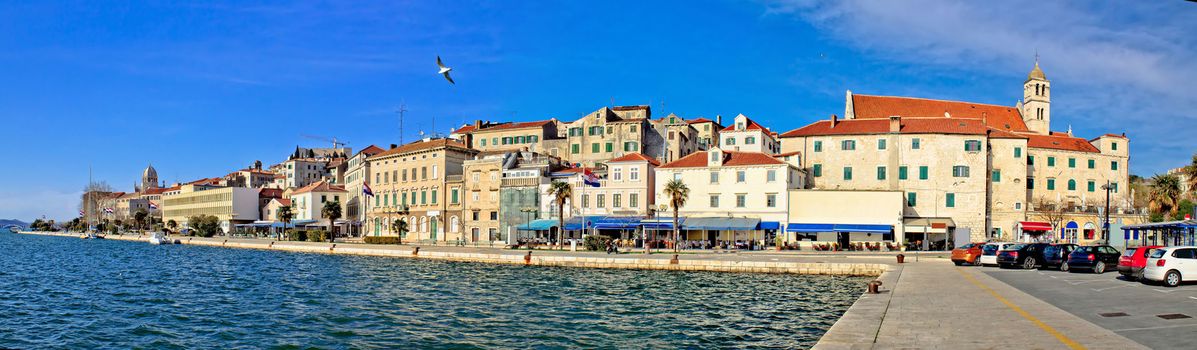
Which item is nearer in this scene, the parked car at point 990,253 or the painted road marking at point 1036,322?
the painted road marking at point 1036,322

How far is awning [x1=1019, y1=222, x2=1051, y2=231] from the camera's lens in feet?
212

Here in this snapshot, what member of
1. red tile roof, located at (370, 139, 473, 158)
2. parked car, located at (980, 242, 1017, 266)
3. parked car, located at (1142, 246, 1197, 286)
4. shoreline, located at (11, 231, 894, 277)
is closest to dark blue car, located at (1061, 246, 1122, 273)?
parked car, located at (980, 242, 1017, 266)

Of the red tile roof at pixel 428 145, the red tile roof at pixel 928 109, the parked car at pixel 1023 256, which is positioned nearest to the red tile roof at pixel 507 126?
the red tile roof at pixel 428 145

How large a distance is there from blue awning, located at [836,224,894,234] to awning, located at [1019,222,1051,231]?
13846 mm

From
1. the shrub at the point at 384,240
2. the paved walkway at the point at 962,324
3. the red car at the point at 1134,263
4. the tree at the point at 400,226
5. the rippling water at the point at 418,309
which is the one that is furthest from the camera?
the tree at the point at 400,226

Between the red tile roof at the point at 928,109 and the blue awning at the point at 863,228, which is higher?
the red tile roof at the point at 928,109

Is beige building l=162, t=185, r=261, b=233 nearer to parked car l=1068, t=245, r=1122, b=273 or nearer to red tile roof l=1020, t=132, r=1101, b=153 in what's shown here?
red tile roof l=1020, t=132, r=1101, b=153

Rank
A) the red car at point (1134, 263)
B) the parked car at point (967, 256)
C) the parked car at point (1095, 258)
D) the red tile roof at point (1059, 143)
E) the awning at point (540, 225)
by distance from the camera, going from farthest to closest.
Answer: the red tile roof at point (1059, 143), the awning at point (540, 225), the parked car at point (967, 256), the parked car at point (1095, 258), the red car at point (1134, 263)

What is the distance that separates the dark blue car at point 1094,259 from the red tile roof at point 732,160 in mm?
28535

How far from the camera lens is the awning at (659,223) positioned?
202 ft

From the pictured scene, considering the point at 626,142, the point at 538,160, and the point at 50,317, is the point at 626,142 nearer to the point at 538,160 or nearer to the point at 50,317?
the point at 538,160

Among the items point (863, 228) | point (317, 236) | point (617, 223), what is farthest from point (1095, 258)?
point (317, 236)

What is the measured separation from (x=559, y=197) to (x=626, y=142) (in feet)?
80.2

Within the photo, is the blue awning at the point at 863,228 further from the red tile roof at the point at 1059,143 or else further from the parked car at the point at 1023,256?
the parked car at the point at 1023,256
